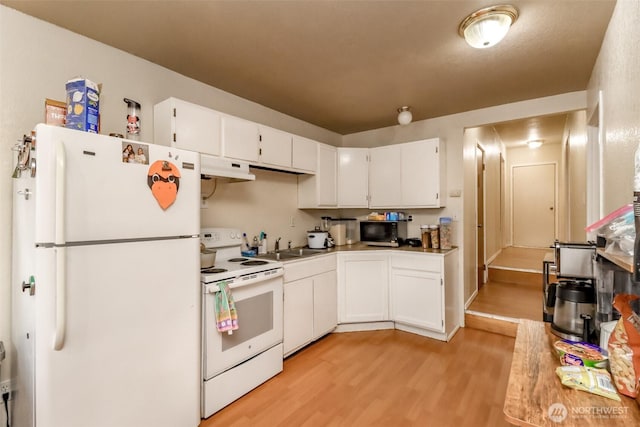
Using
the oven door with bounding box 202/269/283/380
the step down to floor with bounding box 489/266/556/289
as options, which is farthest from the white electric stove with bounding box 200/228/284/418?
the step down to floor with bounding box 489/266/556/289

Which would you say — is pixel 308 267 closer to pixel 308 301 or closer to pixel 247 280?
pixel 308 301

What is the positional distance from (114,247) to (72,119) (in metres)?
0.67

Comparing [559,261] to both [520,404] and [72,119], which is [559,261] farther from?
[72,119]

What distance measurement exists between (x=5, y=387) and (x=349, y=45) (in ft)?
9.59

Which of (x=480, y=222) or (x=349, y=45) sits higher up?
(x=349, y=45)

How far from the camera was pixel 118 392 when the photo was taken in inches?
58.1

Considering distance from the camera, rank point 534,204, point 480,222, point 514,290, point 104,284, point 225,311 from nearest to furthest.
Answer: point 104,284
point 225,311
point 514,290
point 480,222
point 534,204

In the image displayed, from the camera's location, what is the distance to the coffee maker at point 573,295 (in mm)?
1299

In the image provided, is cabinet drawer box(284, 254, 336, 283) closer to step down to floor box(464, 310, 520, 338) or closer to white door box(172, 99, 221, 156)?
white door box(172, 99, 221, 156)

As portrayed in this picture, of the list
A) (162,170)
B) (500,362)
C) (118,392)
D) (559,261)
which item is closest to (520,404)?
(559,261)

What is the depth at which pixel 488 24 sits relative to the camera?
1741 mm

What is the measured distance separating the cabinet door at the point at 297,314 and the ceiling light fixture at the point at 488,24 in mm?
2267

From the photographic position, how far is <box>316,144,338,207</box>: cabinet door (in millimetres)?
3454

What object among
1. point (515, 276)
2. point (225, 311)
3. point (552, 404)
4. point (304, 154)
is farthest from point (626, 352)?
point (515, 276)
